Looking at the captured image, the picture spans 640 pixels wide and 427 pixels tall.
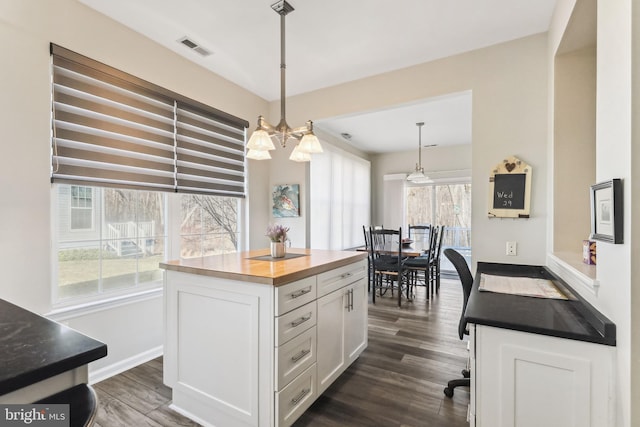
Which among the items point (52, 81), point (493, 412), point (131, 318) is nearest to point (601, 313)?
point (493, 412)

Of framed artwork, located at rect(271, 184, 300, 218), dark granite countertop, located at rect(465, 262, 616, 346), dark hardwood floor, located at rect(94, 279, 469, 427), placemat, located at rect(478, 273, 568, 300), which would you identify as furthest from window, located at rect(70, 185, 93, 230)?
placemat, located at rect(478, 273, 568, 300)

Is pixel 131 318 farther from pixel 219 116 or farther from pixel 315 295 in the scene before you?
pixel 219 116

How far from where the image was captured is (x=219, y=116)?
3256mm

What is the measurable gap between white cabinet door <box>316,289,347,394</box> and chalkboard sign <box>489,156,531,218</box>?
1.49 metres

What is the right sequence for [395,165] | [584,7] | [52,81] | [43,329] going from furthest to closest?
[395,165] < [52,81] < [584,7] < [43,329]

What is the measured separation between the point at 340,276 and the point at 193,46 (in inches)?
94.5

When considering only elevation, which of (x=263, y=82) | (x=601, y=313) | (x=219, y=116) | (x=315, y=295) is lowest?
(x=315, y=295)

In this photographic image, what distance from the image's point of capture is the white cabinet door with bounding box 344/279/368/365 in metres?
2.37

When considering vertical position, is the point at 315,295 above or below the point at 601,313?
below

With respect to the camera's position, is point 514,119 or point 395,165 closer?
point 514,119

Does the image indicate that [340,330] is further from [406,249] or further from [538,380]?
[406,249]

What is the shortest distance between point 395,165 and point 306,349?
5.60 meters

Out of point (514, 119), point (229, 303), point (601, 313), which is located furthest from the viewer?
point (514, 119)

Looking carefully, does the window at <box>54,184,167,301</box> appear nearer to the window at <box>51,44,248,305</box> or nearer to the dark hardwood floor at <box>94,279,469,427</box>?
the window at <box>51,44,248,305</box>
